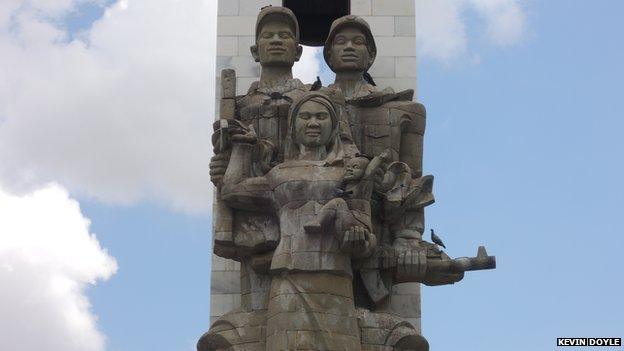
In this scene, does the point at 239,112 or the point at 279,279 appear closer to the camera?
the point at 279,279

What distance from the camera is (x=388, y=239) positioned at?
15.4 metres

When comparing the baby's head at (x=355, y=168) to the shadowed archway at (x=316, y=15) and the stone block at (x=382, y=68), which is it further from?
the shadowed archway at (x=316, y=15)

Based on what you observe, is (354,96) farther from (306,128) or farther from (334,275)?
(334,275)

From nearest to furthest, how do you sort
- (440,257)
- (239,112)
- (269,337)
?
(269,337)
(440,257)
(239,112)

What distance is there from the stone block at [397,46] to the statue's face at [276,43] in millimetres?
1964

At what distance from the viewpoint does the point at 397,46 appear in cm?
1791

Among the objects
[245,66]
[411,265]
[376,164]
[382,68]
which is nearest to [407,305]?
[411,265]

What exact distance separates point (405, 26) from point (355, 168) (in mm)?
4072

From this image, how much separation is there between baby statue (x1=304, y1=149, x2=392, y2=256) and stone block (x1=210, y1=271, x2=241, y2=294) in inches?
102

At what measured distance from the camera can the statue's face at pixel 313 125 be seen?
14805 mm

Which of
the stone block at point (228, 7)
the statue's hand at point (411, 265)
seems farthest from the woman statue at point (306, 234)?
the stone block at point (228, 7)

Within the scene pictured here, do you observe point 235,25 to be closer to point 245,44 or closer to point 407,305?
point 245,44

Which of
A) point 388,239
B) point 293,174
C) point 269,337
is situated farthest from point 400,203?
point 269,337

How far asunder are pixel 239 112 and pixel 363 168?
2.11 m
